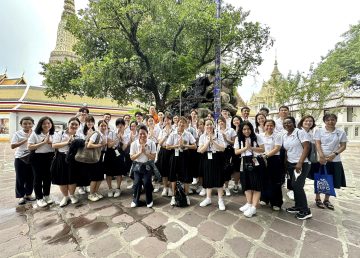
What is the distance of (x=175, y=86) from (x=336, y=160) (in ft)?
22.8

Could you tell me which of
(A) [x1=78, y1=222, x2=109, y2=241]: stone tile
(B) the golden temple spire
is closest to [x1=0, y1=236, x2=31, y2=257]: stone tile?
(A) [x1=78, y1=222, x2=109, y2=241]: stone tile

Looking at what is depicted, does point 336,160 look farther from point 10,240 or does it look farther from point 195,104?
point 195,104

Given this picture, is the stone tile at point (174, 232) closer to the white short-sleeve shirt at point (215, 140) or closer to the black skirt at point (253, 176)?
the black skirt at point (253, 176)

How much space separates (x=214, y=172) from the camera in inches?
152

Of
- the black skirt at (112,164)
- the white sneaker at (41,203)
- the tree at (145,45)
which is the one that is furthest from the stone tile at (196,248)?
the tree at (145,45)

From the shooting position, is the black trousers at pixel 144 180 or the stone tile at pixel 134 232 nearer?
the stone tile at pixel 134 232

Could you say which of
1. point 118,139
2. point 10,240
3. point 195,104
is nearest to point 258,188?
point 118,139

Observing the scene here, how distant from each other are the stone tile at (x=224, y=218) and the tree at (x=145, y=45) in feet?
20.8

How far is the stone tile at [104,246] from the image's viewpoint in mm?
2652

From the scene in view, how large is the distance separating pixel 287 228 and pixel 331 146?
1889mm

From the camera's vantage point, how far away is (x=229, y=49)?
33.8 ft

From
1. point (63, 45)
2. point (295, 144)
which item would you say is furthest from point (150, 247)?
point (63, 45)

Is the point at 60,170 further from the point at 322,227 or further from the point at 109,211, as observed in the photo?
the point at 322,227

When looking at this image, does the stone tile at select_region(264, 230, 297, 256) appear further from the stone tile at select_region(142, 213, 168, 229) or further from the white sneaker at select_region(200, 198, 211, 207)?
the stone tile at select_region(142, 213, 168, 229)
